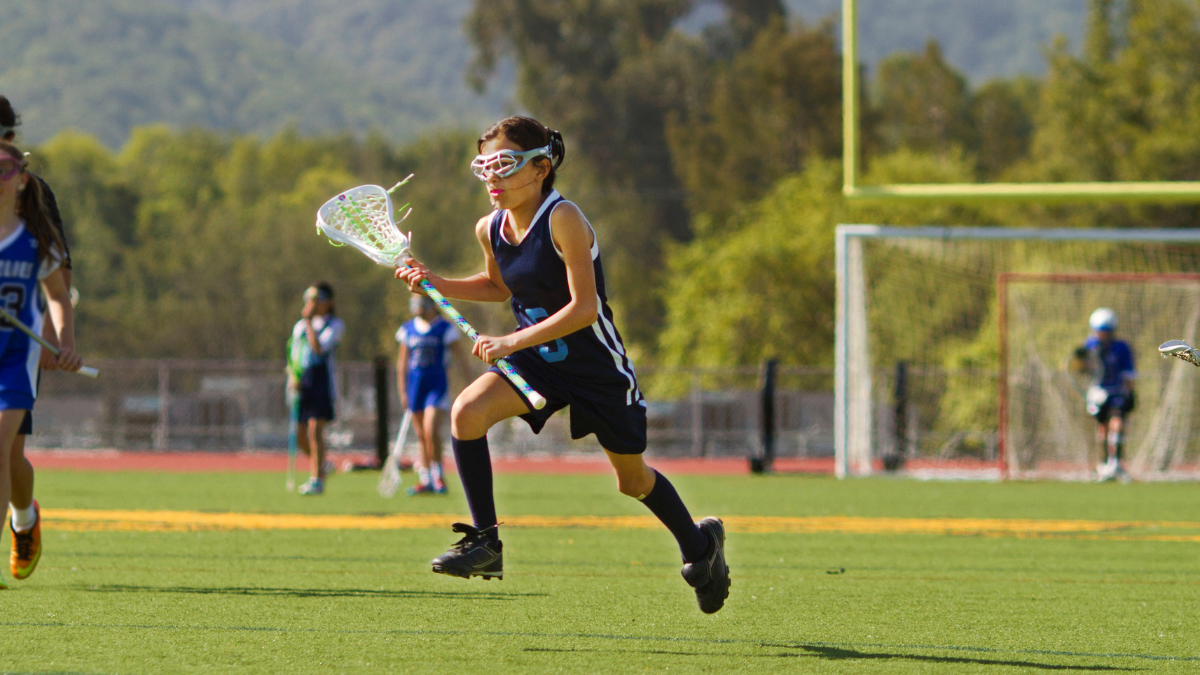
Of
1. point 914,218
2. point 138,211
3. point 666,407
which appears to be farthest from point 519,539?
point 138,211

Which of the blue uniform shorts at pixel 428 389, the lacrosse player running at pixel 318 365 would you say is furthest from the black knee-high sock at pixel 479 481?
the lacrosse player running at pixel 318 365

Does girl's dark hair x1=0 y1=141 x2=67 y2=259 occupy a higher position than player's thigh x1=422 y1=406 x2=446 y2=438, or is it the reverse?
girl's dark hair x1=0 y1=141 x2=67 y2=259

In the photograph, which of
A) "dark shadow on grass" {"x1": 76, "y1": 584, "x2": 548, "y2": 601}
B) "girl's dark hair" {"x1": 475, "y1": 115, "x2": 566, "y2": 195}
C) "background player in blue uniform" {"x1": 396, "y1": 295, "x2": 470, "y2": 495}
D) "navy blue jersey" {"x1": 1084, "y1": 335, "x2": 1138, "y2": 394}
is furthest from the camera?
"navy blue jersey" {"x1": 1084, "y1": 335, "x2": 1138, "y2": 394}

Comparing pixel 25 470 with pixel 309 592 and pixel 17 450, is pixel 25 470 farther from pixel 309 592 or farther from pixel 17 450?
pixel 309 592

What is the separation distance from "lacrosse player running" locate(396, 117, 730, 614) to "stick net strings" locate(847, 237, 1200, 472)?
12.7 metres

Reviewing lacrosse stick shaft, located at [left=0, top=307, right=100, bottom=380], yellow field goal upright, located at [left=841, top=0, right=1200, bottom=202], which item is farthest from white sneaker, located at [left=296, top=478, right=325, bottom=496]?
lacrosse stick shaft, located at [left=0, top=307, right=100, bottom=380]

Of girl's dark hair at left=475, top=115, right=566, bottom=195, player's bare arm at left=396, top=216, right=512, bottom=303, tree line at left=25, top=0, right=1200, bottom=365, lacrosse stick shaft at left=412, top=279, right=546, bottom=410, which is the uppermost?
tree line at left=25, top=0, right=1200, bottom=365

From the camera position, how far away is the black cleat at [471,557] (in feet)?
16.8

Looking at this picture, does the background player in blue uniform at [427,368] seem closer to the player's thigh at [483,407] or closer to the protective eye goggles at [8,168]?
the protective eye goggles at [8,168]

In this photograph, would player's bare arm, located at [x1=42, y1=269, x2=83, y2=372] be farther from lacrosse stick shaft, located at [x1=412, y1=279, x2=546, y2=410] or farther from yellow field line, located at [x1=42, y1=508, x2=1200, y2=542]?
yellow field line, located at [x1=42, y1=508, x2=1200, y2=542]

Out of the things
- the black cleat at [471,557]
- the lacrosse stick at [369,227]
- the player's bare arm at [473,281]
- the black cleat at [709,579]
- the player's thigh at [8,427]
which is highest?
the lacrosse stick at [369,227]

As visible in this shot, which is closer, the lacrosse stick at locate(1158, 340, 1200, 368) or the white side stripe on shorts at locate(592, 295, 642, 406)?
the lacrosse stick at locate(1158, 340, 1200, 368)

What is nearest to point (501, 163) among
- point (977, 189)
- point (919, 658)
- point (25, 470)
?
point (919, 658)

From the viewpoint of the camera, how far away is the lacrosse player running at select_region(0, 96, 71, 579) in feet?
18.6
